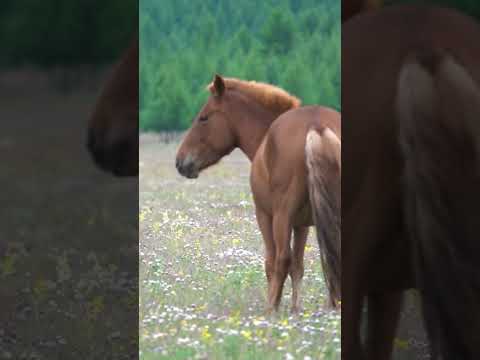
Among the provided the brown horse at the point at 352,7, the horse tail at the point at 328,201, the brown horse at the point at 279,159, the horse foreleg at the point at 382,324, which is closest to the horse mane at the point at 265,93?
the brown horse at the point at 279,159

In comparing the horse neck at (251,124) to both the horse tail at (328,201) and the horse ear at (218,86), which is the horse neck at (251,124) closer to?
the horse ear at (218,86)

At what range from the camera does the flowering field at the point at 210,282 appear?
3170 mm

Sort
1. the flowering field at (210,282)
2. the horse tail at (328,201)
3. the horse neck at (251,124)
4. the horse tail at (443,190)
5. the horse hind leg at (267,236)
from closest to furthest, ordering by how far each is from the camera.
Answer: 1. the horse tail at (443,190)
2. the horse tail at (328,201)
3. the flowering field at (210,282)
4. the horse hind leg at (267,236)
5. the horse neck at (251,124)

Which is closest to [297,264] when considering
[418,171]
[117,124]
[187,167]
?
[187,167]

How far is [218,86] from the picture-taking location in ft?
11.2

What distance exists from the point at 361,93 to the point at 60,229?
1494 millimetres

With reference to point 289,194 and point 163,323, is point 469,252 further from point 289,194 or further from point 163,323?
point 163,323

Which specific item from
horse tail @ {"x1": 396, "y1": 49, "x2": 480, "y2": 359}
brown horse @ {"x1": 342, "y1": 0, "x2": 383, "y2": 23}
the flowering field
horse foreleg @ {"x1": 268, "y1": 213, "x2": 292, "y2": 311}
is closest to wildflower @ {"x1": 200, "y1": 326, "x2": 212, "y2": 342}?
the flowering field

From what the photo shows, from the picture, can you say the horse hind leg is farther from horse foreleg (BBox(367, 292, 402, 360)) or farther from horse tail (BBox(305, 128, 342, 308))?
horse foreleg (BBox(367, 292, 402, 360))

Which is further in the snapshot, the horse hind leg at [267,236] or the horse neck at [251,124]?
the horse neck at [251,124]

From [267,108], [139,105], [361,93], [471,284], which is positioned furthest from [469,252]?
[139,105]

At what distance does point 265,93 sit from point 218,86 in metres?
0.22

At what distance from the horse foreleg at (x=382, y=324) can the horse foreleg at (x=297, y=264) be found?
34 centimetres

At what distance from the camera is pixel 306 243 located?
3.26 m
